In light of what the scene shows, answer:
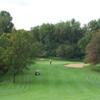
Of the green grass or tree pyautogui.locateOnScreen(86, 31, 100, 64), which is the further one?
tree pyautogui.locateOnScreen(86, 31, 100, 64)

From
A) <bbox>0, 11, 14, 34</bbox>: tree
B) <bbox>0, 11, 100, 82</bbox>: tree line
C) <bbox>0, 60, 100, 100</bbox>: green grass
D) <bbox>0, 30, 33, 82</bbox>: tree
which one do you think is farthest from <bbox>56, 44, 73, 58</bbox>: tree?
<bbox>0, 30, 33, 82</bbox>: tree

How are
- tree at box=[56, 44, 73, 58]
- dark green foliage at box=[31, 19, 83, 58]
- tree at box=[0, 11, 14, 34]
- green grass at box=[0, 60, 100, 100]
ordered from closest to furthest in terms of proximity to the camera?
green grass at box=[0, 60, 100, 100] < tree at box=[0, 11, 14, 34] < tree at box=[56, 44, 73, 58] < dark green foliage at box=[31, 19, 83, 58]

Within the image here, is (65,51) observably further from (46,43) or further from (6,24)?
(6,24)

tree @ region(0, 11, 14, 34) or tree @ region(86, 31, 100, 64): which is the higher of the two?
tree @ region(0, 11, 14, 34)

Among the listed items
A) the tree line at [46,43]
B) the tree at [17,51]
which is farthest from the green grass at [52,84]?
the tree line at [46,43]

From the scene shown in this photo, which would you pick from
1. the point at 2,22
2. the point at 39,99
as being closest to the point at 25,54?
the point at 39,99

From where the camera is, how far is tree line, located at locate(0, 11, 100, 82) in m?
48.2

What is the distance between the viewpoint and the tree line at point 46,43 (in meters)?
48.2

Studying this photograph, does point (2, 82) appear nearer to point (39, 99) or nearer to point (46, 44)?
point (39, 99)

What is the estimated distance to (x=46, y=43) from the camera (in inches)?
4259

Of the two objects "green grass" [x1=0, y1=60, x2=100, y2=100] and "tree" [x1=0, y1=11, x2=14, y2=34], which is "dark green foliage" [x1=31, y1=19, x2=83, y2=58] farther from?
"green grass" [x1=0, y1=60, x2=100, y2=100]

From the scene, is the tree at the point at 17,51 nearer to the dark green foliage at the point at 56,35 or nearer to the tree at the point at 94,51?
the tree at the point at 94,51

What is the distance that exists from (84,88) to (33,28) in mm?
73988

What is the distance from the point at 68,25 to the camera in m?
112
